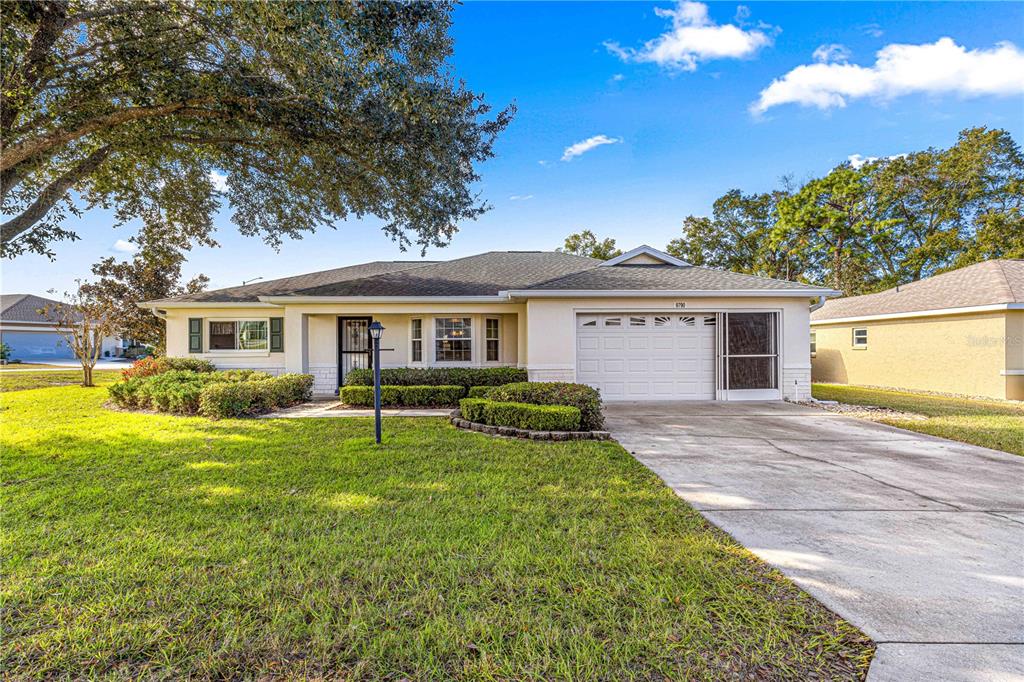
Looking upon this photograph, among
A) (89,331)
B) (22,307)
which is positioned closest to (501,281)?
(89,331)

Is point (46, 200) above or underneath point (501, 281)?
above

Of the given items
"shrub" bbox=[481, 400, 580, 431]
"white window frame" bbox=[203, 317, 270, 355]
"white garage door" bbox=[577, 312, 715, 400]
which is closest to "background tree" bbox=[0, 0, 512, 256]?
"shrub" bbox=[481, 400, 580, 431]

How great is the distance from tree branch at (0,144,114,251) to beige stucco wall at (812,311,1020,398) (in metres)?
21.2

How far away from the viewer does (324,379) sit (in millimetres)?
11891

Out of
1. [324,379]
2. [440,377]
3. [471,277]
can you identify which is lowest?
[324,379]

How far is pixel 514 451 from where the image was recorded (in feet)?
19.0

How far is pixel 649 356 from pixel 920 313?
383 inches

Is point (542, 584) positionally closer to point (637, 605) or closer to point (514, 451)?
point (637, 605)

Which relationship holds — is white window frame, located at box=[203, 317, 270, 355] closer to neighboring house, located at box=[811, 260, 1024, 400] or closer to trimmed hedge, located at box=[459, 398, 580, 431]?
trimmed hedge, located at box=[459, 398, 580, 431]

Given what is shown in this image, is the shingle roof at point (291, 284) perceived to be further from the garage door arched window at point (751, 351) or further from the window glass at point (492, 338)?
the garage door arched window at point (751, 351)

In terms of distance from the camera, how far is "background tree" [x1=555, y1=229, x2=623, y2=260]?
28812 millimetres

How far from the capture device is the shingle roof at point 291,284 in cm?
1217

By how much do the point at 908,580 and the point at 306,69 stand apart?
801 centimetres

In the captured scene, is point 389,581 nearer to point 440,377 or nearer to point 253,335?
point 440,377
